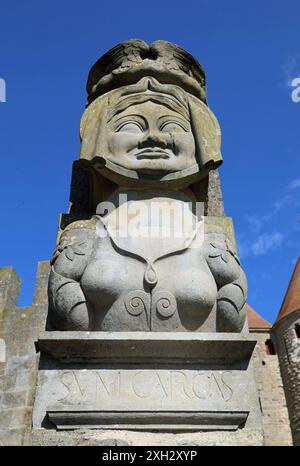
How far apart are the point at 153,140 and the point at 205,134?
0.40m

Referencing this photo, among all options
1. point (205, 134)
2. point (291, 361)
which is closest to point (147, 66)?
Result: point (205, 134)

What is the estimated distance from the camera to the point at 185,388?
6.57 feet

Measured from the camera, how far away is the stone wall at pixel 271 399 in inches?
677

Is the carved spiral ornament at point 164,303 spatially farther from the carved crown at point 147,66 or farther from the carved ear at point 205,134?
the carved crown at point 147,66

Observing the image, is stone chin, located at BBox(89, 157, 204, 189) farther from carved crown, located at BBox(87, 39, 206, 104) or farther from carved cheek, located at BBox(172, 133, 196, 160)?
carved crown, located at BBox(87, 39, 206, 104)

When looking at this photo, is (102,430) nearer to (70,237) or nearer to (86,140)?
(70,237)

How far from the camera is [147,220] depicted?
8.06ft

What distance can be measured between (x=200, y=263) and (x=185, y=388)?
2.06 feet

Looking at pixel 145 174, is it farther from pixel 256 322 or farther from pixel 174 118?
pixel 256 322

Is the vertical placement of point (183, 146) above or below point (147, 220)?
above

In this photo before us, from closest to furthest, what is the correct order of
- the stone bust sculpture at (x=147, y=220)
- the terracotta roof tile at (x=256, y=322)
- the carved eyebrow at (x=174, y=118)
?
the stone bust sculpture at (x=147, y=220) → the carved eyebrow at (x=174, y=118) → the terracotta roof tile at (x=256, y=322)

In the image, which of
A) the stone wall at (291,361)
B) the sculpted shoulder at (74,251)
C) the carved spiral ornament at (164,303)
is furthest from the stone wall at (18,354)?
the stone wall at (291,361)

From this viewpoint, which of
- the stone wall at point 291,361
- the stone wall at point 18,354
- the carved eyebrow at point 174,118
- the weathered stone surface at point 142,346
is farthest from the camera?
the stone wall at point 291,361

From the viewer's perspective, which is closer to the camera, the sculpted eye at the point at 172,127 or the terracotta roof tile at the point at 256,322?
the sculpted eye at the point at 172,127
